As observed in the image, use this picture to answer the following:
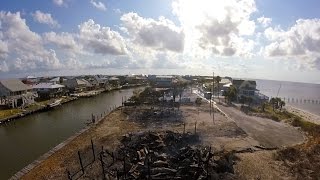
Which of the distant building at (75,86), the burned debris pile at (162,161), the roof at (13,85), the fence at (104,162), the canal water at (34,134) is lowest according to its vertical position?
the canal water at (34,134)

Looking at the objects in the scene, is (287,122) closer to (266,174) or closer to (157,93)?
(266,174)

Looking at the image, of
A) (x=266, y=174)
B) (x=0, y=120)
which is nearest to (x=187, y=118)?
(x=266, y=174)

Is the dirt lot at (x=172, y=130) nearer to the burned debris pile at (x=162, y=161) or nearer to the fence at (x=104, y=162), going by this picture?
the fence at (x=104, y=162)

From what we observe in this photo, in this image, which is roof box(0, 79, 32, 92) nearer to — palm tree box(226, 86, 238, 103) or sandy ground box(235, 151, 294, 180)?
palm tree box(226, 86, 238, 103)

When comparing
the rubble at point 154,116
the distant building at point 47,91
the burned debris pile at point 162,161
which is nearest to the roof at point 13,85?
the distant building at point 47,91

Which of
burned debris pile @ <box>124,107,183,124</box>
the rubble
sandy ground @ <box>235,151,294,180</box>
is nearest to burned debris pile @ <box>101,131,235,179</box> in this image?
sandy ground @ <box>235,151,294,180</box>
